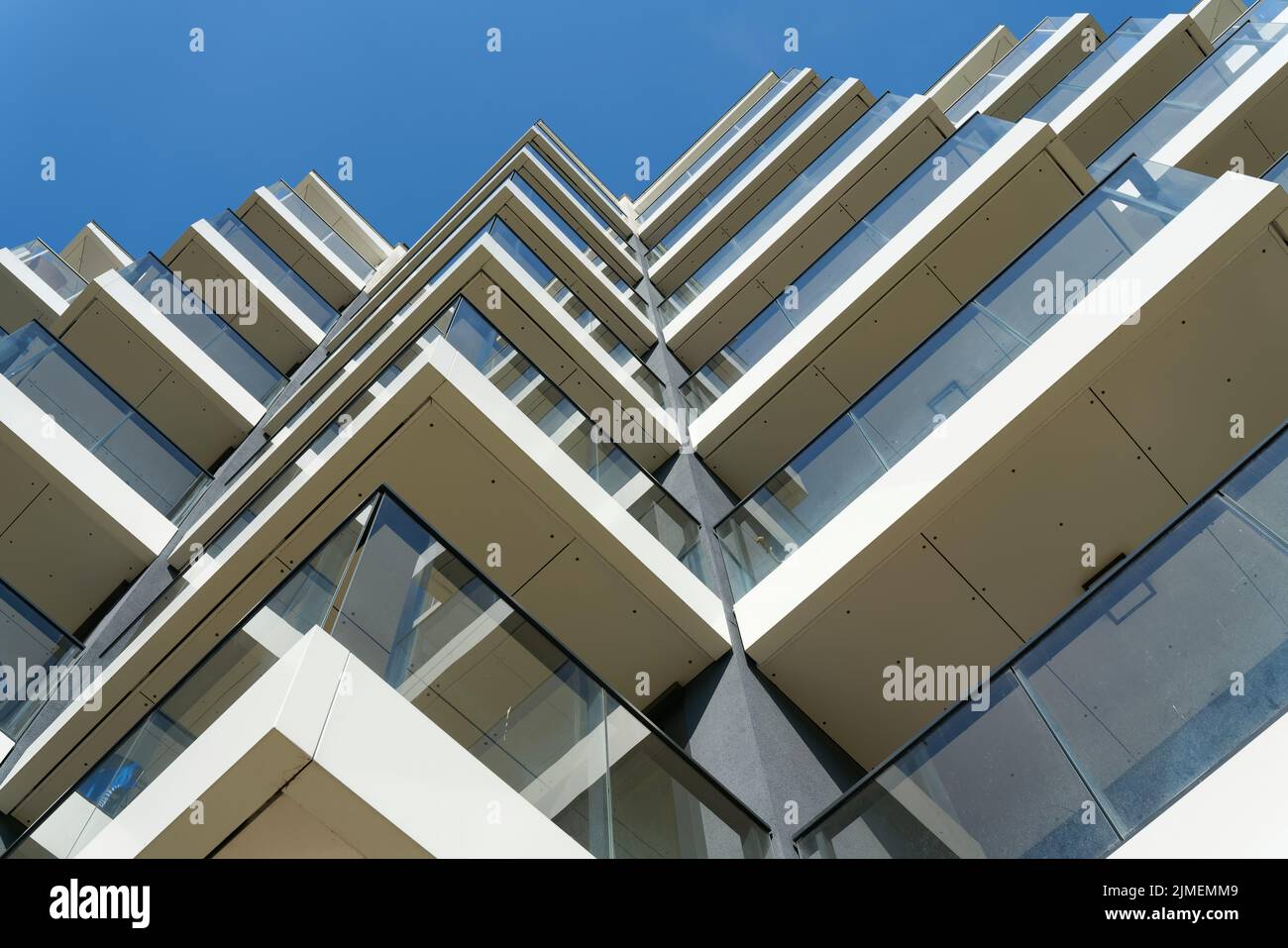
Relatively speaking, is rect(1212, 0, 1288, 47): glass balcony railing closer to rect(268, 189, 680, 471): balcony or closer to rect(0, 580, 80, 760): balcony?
rect(268, 189, 680, 471): balcony

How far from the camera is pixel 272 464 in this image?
10477 mm

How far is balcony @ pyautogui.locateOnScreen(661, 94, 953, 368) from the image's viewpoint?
44.9 feet

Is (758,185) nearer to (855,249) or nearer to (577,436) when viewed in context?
(855,249)

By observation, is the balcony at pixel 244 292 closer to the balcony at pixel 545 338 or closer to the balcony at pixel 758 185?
the balcony at pixel 545 338

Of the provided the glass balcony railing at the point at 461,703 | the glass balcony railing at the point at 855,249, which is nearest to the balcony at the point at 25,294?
the glass balcony railing at the point at 855,249

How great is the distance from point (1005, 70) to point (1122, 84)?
4.73m

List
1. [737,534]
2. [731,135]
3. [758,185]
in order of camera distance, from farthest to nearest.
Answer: [731,135] → [758,185] → [737,534]

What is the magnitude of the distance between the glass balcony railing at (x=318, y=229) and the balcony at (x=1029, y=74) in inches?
497

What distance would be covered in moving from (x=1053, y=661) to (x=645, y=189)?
2601cm

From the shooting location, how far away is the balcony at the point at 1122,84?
44.6 ft

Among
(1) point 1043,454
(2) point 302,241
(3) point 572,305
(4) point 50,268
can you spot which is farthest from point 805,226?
(4) point 50,268

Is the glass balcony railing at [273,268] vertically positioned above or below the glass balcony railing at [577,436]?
above

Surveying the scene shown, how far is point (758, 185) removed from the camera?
1762 cm
